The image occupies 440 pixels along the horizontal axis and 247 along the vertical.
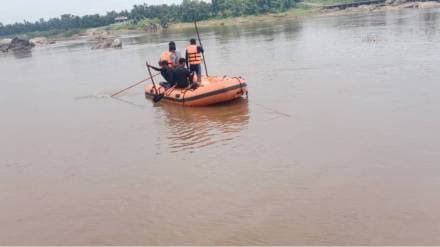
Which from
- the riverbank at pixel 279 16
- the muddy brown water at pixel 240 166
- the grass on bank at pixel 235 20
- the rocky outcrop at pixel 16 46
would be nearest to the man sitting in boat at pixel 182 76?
the muddy brown water at pixel 240 166

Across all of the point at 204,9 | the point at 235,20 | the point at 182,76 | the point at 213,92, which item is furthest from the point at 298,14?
the point at 213,92

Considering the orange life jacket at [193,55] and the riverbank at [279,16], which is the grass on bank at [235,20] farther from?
the orange life jacket at [193,55]

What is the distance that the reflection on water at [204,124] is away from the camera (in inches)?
412

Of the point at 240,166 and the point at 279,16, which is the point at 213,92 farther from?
the point at 279,16

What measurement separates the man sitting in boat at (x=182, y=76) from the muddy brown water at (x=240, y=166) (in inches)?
35.4

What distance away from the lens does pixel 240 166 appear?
338 inches

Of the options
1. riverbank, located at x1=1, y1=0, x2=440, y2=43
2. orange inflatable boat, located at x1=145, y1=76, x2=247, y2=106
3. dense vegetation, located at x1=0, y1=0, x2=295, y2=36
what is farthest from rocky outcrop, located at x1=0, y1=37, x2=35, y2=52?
orange inflatable boat, located at x1=145, y1=76, x2=247, y2=106

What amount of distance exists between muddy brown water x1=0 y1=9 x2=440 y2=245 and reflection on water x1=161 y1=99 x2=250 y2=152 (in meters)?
0.05

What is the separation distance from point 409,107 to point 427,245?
6862 mm

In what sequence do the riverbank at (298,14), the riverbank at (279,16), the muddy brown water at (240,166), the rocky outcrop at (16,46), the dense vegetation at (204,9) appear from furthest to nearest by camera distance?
the dense vegetation at (204,9)
the riverbank at (279,16)
the riverbank at (298,14)
the rocky outcrop at (16,46)
the muddy brown water at (240,166)

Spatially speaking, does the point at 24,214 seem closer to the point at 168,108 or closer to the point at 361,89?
the point at 168,108

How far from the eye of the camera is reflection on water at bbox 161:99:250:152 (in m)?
10.5

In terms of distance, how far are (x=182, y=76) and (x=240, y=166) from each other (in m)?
6.62

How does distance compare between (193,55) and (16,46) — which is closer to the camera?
(193,55)
